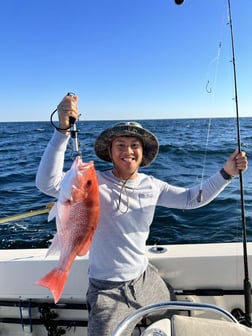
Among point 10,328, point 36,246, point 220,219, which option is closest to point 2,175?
point 36,246

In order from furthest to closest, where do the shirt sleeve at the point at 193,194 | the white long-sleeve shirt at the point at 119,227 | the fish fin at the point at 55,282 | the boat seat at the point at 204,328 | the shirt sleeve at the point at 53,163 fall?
the shirt sleeve at the point at 193,194 → the white long-sleeve shirt at the point at 119,227 → the shirt sleeve at the point at 53,163 → the fish fin at the point at 55,282 → the boat seat at the point at 204,328

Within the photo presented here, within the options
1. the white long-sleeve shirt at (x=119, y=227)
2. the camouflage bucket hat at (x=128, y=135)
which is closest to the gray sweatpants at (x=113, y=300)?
the white long-sleeve shirt at (x=119, y=227)

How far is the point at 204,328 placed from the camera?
142 cm

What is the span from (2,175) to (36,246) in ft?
24.2

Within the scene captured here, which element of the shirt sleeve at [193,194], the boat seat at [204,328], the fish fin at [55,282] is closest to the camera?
the boat seat at [204,328]

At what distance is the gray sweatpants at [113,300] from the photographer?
77.4 inches

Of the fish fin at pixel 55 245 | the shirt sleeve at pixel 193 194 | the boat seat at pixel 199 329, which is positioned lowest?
the boat seat at pixel 199 329

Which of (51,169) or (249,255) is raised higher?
(51,169)

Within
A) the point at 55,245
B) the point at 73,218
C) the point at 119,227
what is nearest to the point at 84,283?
the point at 119,227

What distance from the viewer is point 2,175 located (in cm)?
1170

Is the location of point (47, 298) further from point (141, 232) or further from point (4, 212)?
point (4, 212)

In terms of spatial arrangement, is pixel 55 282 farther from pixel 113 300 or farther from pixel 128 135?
pixel 128 135

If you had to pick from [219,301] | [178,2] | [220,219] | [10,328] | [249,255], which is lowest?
[10,328]

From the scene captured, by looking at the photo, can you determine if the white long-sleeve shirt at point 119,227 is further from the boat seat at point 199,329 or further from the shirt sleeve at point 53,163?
the boat seat at point 199,329
